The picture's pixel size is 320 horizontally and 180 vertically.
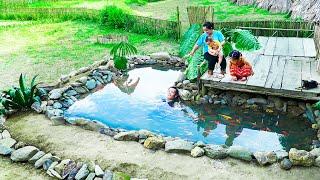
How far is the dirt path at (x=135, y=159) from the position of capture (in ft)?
17.5

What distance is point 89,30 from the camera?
45.8 feet

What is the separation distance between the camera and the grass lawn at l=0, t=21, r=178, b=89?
986 centimetres

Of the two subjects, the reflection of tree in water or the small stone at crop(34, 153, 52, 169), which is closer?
the small stone at crop(34, 153, 52, 169)

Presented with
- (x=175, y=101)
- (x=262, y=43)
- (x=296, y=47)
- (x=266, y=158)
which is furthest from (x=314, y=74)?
(x=266, y=158)

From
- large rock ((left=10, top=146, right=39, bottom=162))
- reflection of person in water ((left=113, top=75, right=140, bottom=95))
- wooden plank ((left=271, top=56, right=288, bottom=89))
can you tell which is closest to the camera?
large rock ((left=10, top=146, right=39, bottom=162))

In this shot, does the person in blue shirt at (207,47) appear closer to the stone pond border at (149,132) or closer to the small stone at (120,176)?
the stone pond border at (149,132)

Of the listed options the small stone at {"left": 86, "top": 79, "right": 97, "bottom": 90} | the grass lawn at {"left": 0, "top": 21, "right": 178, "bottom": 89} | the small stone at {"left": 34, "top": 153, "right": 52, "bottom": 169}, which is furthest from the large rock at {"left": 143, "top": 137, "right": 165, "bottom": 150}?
the grass lawn at {"left": 0, "top": 21, "right": 178, "bottom": 89}

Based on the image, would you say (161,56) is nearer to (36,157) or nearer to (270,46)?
(270,46)

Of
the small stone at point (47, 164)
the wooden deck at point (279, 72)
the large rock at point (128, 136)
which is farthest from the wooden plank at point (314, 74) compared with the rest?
the small stone at point (47, 164)

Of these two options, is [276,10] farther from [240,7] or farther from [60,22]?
[60,22]

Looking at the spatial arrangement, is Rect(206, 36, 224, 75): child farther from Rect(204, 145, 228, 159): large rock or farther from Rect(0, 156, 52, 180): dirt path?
Rect(0, 156, 52, 180): dirt path

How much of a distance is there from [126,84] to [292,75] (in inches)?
142

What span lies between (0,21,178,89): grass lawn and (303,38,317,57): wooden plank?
331cm

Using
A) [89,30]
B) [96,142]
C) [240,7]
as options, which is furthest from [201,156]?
[240,7]
